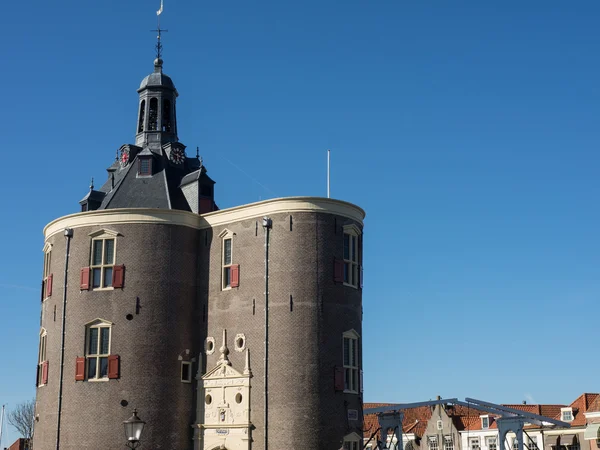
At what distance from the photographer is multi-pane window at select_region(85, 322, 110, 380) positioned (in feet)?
139

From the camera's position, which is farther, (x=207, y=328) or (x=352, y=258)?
(x=207, y=328)

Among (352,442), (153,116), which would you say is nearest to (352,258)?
(352,442)

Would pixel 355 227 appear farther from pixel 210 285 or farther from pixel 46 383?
pixel 46 383

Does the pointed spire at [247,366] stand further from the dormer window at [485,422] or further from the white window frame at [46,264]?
the dormer window at [485,422]

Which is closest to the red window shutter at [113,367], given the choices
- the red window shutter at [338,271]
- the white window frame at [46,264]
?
the white window frame at [46,264]

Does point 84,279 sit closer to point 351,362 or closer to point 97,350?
point 97,350

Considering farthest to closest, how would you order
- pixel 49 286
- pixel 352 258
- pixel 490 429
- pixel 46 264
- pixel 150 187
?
pixel 490 429 → pixel 150 187 → pixel 46 264 → pixel 49 286 → pixel 352 258

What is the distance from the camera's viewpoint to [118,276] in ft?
141

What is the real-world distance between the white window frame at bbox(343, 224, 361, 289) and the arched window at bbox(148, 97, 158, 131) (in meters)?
16.1

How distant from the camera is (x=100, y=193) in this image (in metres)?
49.2

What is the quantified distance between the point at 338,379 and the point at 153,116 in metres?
21.5

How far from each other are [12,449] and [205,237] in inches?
1508

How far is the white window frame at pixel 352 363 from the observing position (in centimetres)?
4097

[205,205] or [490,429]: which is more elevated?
[205,205]
